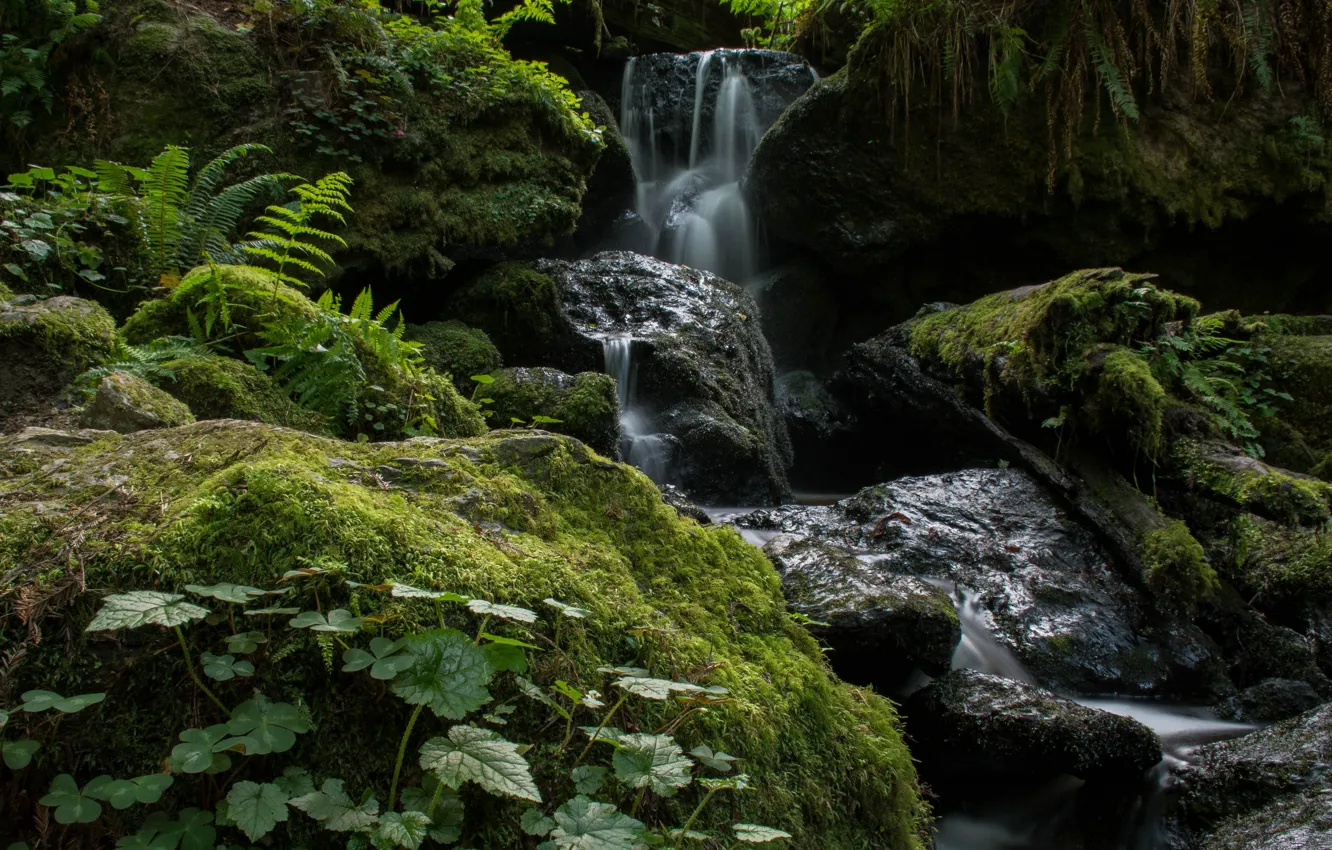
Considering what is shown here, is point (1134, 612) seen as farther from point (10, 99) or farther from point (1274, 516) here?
point (10, 99)

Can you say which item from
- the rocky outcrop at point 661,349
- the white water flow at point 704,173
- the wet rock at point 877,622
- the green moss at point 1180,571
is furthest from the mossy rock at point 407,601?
the white water flow at point 704,173

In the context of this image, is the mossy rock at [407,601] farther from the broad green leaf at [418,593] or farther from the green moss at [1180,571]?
the green moss at [1180,571]

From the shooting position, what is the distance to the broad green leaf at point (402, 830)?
3.73 ft

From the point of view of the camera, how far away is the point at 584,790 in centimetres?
134

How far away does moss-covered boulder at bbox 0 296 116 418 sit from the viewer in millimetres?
2852

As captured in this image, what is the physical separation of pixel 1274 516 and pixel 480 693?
231 inches

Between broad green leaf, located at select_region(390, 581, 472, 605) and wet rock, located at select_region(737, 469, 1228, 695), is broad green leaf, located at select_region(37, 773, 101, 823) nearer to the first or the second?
broad green leaf, located at select_region(390, 581, 472, 605)

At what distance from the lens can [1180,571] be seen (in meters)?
5.05

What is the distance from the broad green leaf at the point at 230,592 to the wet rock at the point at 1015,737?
3.11 m

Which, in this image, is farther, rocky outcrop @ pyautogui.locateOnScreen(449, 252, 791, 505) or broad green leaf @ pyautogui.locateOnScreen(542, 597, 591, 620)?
rocky outcrop @ pyautogui.locateOnScreen(449, 252, 791, 505)

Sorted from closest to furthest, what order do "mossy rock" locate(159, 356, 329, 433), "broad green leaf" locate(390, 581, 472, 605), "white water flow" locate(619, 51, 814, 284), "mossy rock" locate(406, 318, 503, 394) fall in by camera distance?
"broad green leaf" locate(390, 581, 472, 605)
"mossy rock" locate(159, 356, 329, 433)
"mossy rock" locate(406, 318, 503, 394)
"white water flow" locate(619, 51, 814, 284)

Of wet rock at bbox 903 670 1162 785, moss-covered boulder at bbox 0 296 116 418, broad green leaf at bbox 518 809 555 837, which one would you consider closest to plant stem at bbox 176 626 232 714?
broad green leaf at bbox 518 809 555 837

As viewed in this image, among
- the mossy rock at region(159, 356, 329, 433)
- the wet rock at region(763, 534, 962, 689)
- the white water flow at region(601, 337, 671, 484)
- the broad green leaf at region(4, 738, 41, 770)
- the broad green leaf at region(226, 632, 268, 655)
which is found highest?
the mossy rock at region(159, 356, 329, 433)

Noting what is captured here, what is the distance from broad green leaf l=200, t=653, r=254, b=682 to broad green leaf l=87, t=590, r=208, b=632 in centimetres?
9
